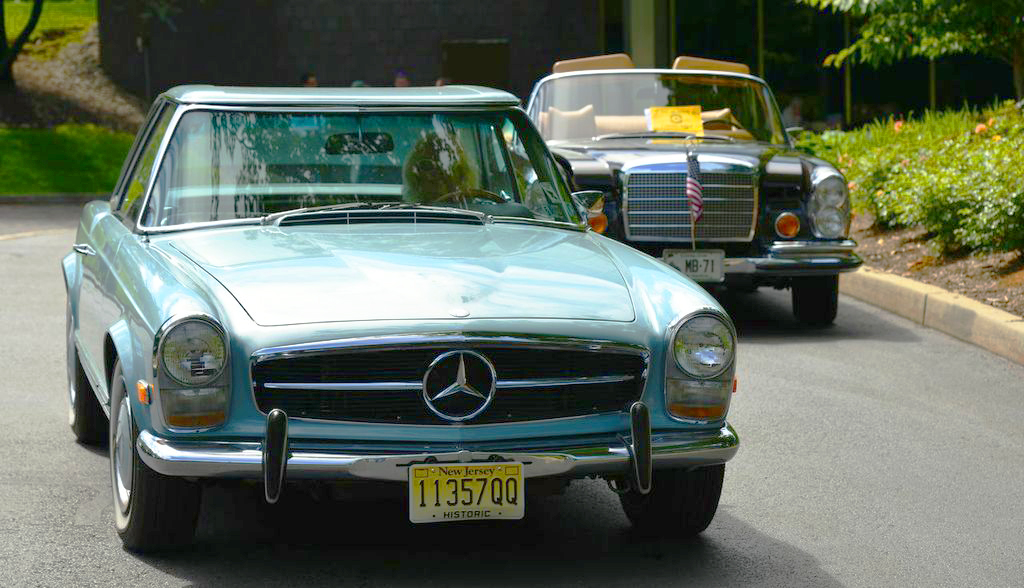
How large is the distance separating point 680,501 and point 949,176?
7490 millimetres

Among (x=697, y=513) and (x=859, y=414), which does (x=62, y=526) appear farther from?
(x=859, y=414)

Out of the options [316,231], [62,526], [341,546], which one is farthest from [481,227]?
[62,526]

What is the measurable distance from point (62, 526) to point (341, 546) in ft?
3.36

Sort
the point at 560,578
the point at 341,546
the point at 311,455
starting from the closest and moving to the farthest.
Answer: the point at 311,455 < the point at 560,578 < the point at 341,546

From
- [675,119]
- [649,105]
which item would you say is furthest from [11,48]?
[675,119]

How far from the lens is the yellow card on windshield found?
10.8m

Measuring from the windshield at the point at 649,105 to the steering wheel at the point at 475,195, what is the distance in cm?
528

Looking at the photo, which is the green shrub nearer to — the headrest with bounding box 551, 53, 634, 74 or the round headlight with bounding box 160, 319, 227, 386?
the headrest with bounding box 551, 53, 634, 74

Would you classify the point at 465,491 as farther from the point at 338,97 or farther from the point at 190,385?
the point at 338,97

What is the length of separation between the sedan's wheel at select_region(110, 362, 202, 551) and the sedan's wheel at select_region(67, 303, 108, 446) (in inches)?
61.5

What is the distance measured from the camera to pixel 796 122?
26656 millimetres

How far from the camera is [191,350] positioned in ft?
14.2

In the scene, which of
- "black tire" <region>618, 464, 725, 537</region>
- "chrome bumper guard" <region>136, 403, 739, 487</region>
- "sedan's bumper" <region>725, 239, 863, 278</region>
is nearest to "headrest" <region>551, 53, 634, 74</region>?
"sedan's bumper" <region>725, 239, 863, 278</region>

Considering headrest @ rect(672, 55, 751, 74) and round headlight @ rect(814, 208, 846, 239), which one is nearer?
round headlight @ rect(814, 208, 846, 239)
